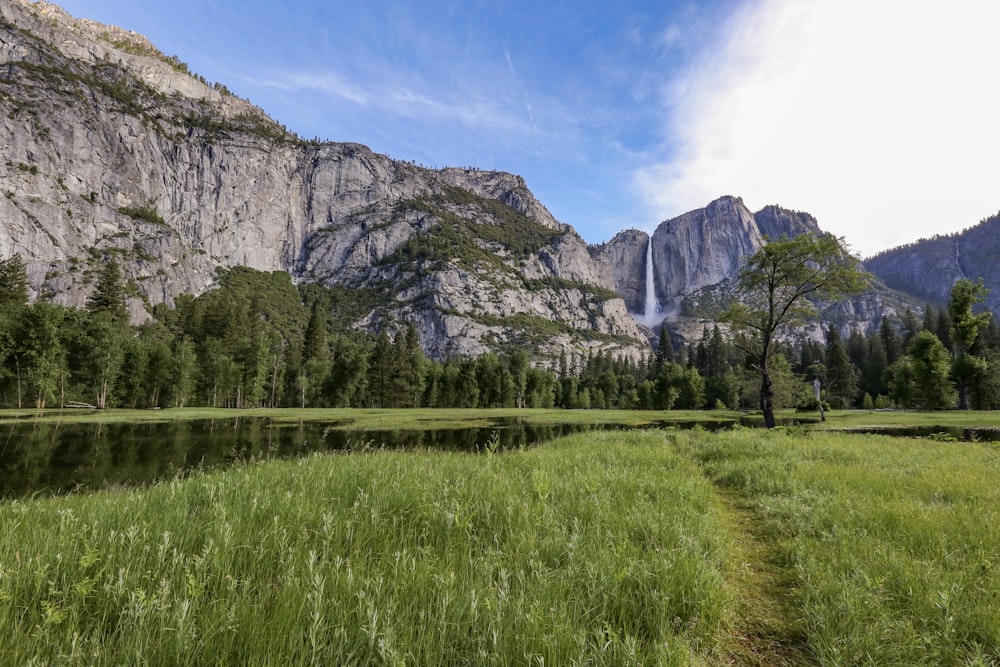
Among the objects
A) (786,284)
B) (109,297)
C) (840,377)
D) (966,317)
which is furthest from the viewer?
(840,377)

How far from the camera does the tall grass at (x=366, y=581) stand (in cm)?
259

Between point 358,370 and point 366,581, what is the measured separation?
88.9m

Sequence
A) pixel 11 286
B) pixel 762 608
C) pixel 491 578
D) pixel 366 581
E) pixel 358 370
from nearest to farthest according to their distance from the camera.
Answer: pixel 366 581
pixel 491 578
pixel 762 608
pixel 11 286
pixel 358 370

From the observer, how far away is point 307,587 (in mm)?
3191

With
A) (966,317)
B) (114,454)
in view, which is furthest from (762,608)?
(966,317)

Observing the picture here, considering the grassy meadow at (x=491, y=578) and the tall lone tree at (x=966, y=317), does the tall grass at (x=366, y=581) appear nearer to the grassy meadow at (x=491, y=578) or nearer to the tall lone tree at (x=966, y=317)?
the grassy meadow at (x=491, y=578)

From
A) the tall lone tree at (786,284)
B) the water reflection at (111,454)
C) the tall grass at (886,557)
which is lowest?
the water reflection at (111,454)

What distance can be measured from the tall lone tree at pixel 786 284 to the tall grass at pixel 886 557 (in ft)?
59.8

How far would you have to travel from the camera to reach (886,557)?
15.4 ft

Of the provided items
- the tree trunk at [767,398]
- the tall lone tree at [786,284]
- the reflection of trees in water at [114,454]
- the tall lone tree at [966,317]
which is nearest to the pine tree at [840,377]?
the tall lone tree at [966,317]

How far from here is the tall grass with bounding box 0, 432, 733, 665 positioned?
8.50ft

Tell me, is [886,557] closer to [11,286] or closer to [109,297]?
[109,297]

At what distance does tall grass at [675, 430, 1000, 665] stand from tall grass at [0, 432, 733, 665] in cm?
89

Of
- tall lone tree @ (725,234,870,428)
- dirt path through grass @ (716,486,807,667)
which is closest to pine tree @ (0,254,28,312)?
dirt path through grass @ (716,486,807,667)
